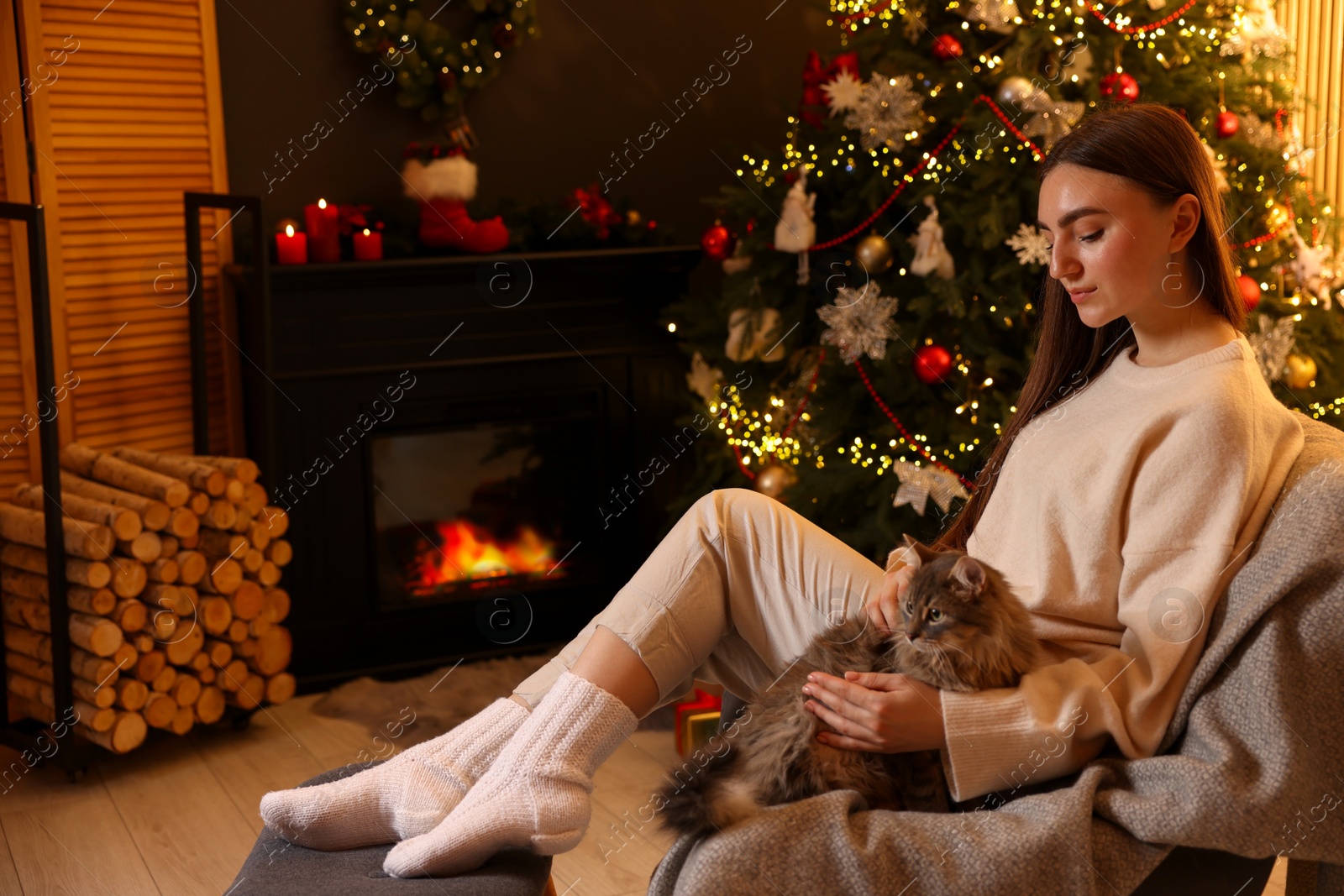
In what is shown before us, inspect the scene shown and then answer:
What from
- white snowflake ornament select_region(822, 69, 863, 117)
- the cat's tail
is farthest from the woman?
white snowflake ornament select_region(822, 69, 863, 117)

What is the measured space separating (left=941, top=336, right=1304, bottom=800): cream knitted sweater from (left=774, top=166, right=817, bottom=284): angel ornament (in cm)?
127

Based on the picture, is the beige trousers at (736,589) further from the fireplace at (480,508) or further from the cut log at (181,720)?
the fireplace at (480,508)

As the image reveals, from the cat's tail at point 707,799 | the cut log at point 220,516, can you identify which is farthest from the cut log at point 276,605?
the cat's tail at point 707,799

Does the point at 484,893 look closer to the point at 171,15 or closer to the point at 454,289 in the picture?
the point at 454,289

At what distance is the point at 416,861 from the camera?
4.52 feet

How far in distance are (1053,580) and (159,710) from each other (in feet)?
6.76

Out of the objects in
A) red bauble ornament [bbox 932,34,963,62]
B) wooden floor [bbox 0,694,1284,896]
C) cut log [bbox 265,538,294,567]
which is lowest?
wooden floor [bbox 0,694,1284,896]

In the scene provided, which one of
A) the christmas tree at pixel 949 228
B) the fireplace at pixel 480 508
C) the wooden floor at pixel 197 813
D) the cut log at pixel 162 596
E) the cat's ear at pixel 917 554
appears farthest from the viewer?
the fireplace at pixel 480 508

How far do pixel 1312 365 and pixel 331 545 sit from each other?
7.89 feet

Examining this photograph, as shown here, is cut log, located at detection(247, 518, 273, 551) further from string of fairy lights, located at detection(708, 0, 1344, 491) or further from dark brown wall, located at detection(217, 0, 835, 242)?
string of fairy lights, located at detection(708, 0, 1344, 491)

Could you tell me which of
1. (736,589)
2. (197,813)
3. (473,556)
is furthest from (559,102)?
(736,589)

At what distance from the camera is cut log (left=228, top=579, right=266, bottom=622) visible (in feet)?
9.23

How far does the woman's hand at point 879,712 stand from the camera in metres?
1.37

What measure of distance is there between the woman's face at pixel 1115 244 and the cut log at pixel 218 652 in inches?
82.9
